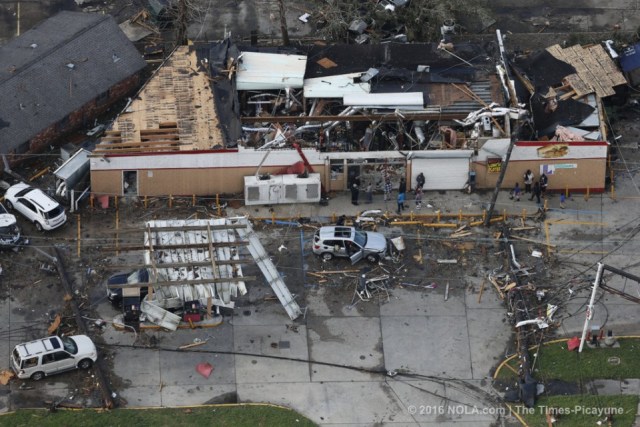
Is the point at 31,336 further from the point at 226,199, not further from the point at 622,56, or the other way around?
the point at 622,56

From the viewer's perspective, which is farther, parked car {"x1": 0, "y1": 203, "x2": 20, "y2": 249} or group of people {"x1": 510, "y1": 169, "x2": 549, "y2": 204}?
group of people {"x1": 510, "y1": 169, "x2": 549, "y2": 204}

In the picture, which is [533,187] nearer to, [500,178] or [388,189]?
[500,178]

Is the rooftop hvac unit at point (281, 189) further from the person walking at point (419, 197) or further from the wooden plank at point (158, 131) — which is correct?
the person walking at point (419, 197)

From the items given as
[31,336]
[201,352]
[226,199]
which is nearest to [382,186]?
[226,199]

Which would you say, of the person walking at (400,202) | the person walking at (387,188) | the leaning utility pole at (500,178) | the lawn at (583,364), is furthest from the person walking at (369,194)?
the lawn at (583,364)

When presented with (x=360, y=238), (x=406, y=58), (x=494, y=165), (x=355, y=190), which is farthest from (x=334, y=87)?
(x=360, y=238)

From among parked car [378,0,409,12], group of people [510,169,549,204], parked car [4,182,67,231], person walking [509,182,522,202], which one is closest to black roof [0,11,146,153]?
parked car [4,182,67,231]

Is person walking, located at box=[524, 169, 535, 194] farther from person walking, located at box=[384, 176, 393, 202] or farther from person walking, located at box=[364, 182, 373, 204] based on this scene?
person walking, located at box=[364, 182, 373, 204]
